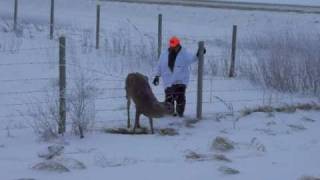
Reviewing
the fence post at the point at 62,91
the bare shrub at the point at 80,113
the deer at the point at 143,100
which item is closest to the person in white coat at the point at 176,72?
the deer at the point at 143,100

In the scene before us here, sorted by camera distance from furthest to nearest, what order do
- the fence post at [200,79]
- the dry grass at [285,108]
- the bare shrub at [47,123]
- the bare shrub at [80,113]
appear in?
1. the dry grass at [285,108]
2. the fence post at [200,79]
3. the bare shrub at [80,113]
4. the bare shrub at [47,123]

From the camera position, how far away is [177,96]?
11.5 metres

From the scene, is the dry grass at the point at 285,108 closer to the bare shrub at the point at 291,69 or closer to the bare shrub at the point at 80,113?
the bare shrub at the point at 291,69

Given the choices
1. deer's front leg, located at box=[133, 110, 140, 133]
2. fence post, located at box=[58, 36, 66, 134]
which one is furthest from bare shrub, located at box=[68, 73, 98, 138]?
deer's front leg, located at box=[133, 110, 140, 133]

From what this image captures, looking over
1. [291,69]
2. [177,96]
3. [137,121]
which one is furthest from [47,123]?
[291,69]

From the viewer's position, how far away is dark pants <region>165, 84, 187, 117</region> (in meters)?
11.4

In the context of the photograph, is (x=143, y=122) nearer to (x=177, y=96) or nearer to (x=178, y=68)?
(x=177, y=96)

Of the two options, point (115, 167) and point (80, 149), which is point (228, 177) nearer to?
point (115, 167)

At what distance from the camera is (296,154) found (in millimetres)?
9094

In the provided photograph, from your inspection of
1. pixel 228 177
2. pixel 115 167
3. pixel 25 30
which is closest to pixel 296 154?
pixel 228 177

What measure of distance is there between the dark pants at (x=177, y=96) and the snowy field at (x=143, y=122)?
0.63 feet

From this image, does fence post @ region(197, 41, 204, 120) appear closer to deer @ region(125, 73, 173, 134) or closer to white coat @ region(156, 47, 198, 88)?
white coat @ region(156, 47, 198, 88)

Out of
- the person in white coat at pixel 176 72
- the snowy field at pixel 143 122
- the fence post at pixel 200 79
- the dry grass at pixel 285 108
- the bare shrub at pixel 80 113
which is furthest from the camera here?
the dry grass at pixel 285 108

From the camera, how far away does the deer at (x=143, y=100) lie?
33.1 feet
